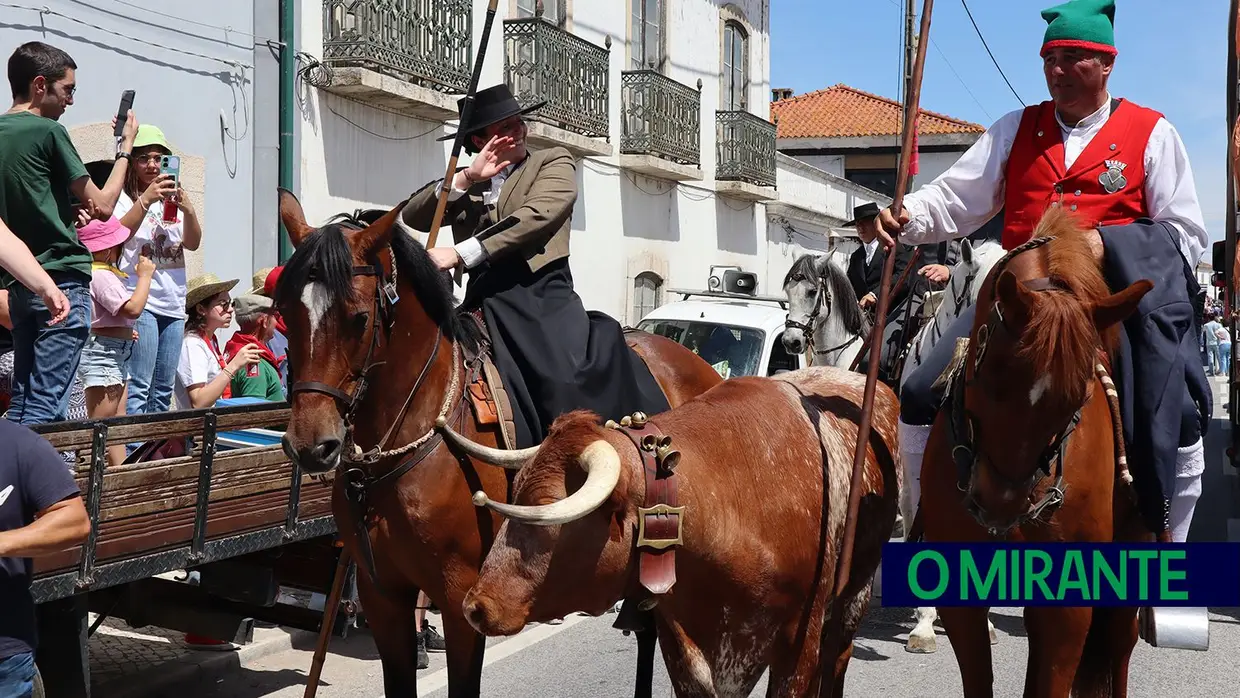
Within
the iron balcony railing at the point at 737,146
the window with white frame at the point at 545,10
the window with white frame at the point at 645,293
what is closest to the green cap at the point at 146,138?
the window with white frame at the point at 545,10

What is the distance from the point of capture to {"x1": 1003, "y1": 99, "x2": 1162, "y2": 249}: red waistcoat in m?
4.03

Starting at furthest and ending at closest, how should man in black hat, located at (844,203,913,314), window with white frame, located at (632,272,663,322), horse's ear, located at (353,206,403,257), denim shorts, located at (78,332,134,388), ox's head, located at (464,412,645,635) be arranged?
window with white frame, located at (632,272,663,322) → man in black hat, located at (844,203,913,314) → denim shorts, located at (78,332,134,388) → horse's ear, located at (353,206,403,257) → ox's head, located at (464,412,645,635)

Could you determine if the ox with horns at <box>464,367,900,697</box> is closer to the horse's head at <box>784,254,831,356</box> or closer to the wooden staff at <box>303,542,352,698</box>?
the wooden staff at <box>303,542,352,698</box>

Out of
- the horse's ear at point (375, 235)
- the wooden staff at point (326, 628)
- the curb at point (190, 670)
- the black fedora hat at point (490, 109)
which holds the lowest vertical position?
the curb at point (190, 670)

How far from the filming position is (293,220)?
4.54 meters

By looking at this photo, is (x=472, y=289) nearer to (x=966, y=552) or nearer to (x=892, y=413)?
(x=892, y=413)

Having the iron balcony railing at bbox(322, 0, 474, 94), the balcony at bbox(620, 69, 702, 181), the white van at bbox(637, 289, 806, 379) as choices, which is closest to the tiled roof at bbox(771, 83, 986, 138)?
the balcony at bbox(620, 69, 702, 181)

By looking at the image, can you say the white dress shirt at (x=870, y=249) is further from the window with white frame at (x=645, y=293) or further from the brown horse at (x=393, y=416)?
the window with white frame at (x=645, y=293)

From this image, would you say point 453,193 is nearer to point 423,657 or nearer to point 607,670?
point 607,670

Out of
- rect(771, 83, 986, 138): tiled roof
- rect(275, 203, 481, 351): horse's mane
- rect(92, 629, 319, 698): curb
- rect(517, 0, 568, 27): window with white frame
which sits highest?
rect(771, 83, 986, 138): tiled roof

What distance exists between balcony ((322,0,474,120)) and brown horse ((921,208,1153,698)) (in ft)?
33.2

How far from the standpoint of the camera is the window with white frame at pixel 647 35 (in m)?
19.6

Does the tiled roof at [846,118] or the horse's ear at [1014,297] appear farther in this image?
the tiled roof at [846,118]

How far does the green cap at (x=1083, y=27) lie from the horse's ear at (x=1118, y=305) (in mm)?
1085
